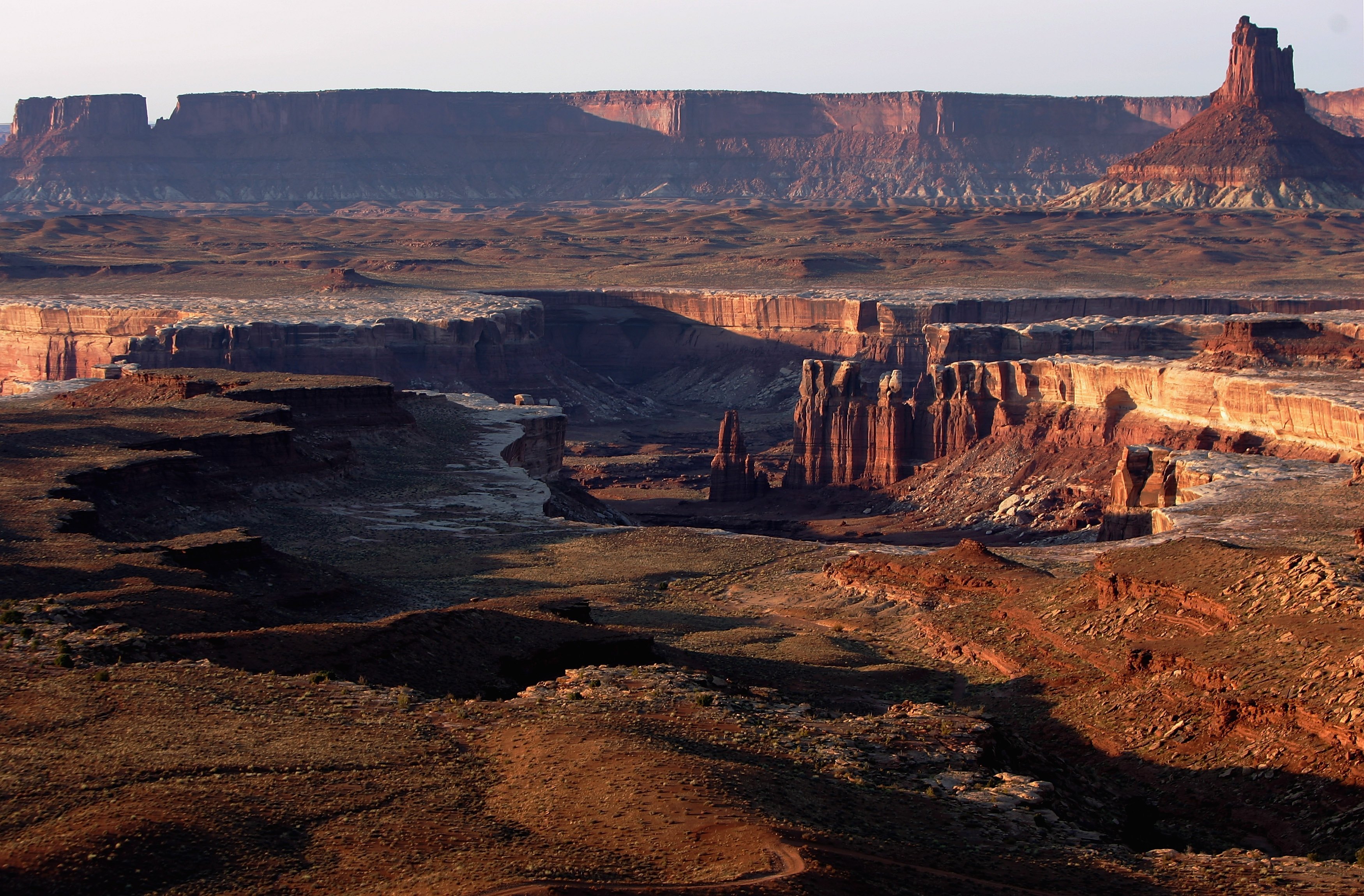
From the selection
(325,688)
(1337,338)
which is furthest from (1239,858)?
(1337,338)

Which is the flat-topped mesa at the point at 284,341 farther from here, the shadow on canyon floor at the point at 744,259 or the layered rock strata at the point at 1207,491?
the layered rock strata at the point at 1207,491

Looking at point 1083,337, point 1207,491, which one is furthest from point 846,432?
point 1207,491

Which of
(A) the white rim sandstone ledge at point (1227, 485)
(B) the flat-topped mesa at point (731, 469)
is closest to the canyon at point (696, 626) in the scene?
(B) the flat-topped mesa at point (731, 469)

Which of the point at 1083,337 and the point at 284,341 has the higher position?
the point at 1083,337

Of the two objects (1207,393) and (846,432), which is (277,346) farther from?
(1207,393)

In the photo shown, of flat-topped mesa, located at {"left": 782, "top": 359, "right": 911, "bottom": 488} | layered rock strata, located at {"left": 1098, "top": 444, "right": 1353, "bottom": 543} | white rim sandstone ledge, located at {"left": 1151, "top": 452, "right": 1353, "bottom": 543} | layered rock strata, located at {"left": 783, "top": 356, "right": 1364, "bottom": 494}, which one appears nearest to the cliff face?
flat-topped mesa, located at {"left": 782, "top": 359, "right": 911, "bottom": 488}
